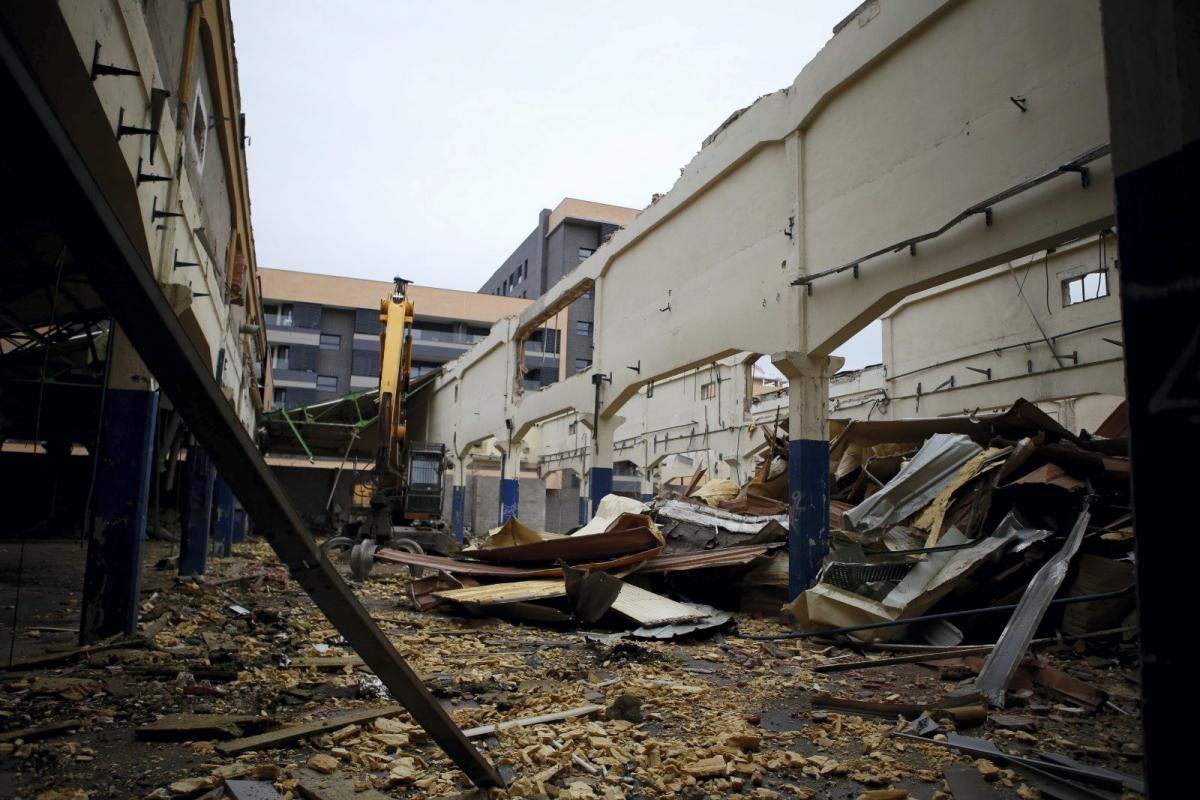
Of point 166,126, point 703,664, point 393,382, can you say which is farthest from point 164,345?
point 393,382

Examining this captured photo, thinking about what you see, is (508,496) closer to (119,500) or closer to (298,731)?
(119,500)

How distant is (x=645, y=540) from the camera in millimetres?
9398

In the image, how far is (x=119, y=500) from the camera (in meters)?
6.57

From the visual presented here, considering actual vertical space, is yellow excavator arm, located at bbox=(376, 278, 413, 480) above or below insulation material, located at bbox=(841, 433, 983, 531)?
above

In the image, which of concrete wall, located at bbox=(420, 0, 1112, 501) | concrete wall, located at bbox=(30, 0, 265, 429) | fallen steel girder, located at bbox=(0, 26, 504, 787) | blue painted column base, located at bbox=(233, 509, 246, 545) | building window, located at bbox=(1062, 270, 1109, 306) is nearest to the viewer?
fallen steel girder, located at bbox=(0, 26, 504, 787)

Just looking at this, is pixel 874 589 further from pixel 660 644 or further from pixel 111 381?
pixel 111 381

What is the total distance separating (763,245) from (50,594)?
1043cm

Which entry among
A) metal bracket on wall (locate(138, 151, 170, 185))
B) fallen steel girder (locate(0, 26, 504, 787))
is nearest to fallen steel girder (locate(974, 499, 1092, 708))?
fallen steel girder (locate(0, 26, 504, 787))

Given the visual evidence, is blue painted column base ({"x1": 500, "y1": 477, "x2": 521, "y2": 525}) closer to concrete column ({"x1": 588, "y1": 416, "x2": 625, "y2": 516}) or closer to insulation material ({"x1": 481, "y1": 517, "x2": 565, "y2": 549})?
concrete column ({"x1": 588, "y1": 416, "x2": 625, "y2": 516})

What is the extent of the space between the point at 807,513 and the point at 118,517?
719cm

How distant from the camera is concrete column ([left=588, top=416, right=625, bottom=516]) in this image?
15.2 meters

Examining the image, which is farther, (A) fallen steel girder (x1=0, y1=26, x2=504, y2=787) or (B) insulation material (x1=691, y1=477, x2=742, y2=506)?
(B) insulation material (x1=691, y1=477, x2=742, y2=506)

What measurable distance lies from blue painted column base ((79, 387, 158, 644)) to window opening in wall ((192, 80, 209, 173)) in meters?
2.82

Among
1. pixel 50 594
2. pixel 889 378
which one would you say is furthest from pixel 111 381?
pixel 889 378
